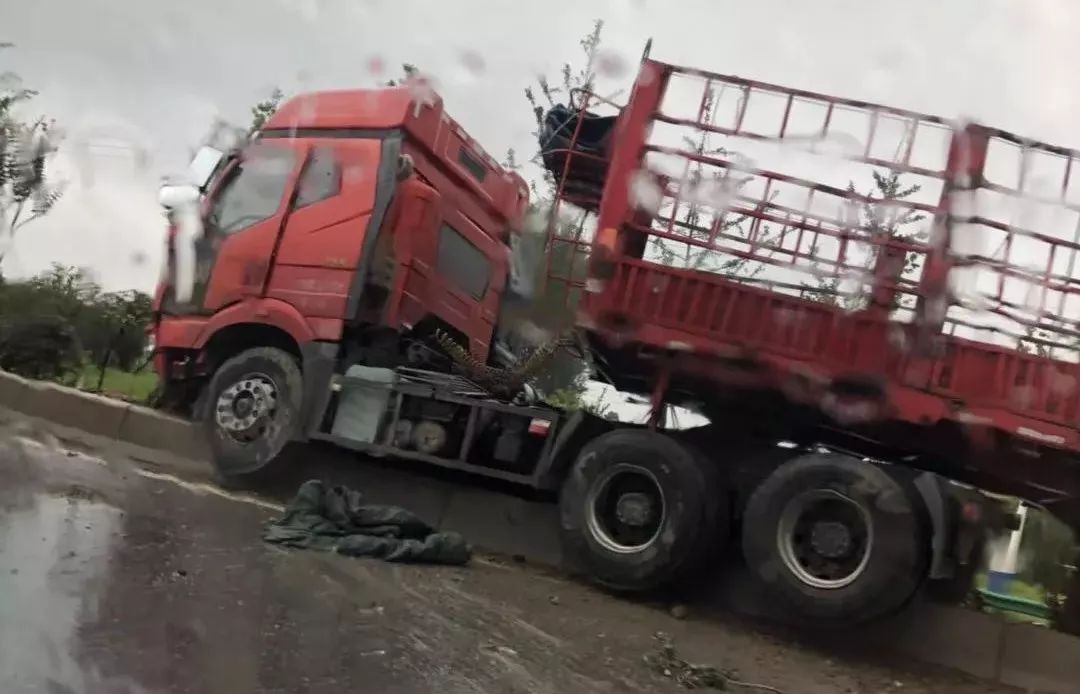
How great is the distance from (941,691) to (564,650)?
193cm

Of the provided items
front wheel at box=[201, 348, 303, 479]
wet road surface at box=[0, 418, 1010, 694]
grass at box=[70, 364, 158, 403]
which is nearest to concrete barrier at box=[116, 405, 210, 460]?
grass at box=[70, 364, 158, 403]

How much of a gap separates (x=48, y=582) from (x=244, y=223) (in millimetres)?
4298

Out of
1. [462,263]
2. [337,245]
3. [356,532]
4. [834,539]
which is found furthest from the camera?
[462,263]

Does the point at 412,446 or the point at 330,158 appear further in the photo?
the point at 330,158

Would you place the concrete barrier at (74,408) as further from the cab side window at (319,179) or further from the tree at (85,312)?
the cab side window at (319,179)

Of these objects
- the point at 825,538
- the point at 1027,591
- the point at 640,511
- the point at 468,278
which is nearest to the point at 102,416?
the point at 468,278

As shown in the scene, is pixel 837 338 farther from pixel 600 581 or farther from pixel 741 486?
pixel 600 581

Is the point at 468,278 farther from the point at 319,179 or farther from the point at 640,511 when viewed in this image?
the point at 640,511

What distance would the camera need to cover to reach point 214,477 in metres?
8.04

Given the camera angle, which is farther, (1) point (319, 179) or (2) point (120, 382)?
(2) point (120, 382)

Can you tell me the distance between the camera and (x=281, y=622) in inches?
165

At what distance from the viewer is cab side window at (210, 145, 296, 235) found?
313 inches

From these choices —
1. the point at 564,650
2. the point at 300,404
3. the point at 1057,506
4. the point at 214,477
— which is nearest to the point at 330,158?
the point at 300,404

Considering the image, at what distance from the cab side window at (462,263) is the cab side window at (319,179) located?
898mm
